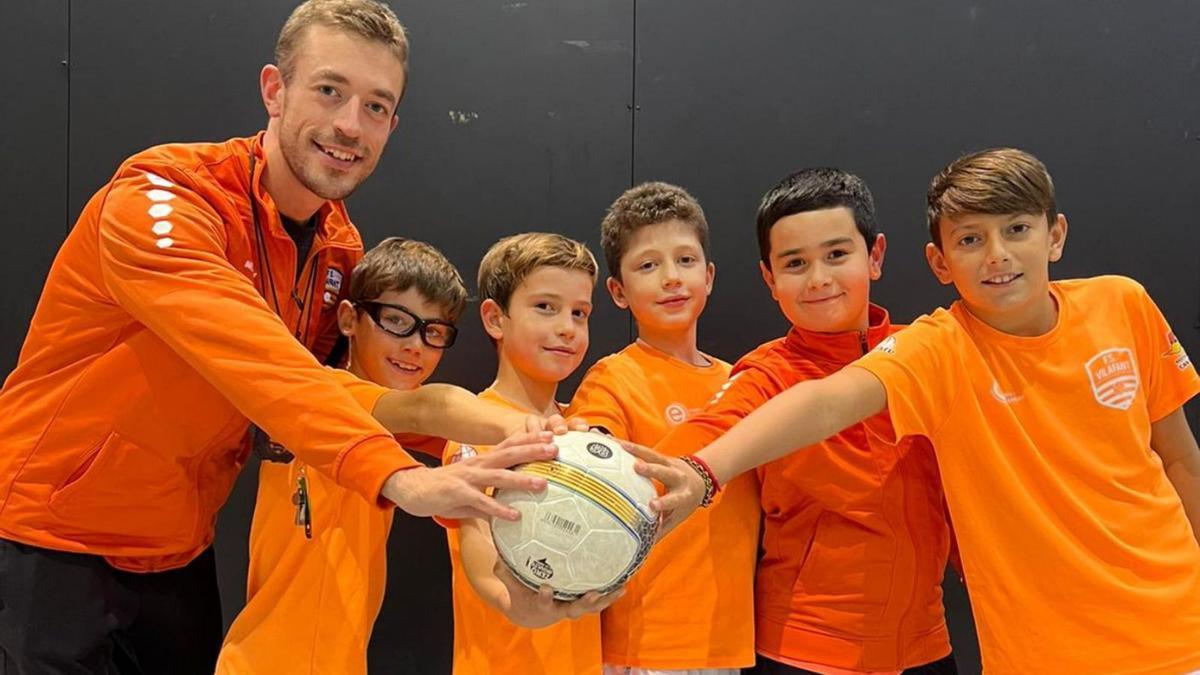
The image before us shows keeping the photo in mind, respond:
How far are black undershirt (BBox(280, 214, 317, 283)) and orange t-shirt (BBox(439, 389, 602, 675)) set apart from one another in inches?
25.0

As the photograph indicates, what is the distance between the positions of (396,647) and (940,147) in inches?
92.4

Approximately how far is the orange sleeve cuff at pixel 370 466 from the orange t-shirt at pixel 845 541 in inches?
27.7

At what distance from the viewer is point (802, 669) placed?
2.15m

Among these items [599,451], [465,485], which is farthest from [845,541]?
[465,485]

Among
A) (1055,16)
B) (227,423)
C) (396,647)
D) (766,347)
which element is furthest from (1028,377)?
(396,647)

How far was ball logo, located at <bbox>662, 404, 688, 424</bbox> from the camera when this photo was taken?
2.35 metres

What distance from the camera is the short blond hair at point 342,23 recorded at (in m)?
2.05

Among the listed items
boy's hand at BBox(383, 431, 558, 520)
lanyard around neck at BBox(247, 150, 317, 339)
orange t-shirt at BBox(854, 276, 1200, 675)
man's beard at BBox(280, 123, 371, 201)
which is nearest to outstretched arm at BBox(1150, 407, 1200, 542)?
orange t-shirt at BBox(854, 276, 1200, 675)

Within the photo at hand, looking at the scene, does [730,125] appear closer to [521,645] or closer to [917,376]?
[917,376]

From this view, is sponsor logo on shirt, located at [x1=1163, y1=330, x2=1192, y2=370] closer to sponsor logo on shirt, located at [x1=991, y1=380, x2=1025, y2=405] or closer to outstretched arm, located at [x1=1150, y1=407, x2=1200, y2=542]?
outstretched arm, located at [x1=1150, y1=407, x2=1200, y2=542]

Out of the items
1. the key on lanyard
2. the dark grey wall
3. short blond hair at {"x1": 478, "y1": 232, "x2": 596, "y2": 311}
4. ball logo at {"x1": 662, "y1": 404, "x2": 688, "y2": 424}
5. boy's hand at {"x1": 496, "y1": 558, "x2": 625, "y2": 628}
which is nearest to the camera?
boy's hand at {"x1": 496, "y1": 558, "x2": 625, "y2": 628}

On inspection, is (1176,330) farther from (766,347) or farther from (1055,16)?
(766,347)

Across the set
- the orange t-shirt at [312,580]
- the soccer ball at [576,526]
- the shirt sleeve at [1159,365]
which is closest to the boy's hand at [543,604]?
the soccer ball at [576,526]

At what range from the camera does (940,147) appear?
9.32ft
